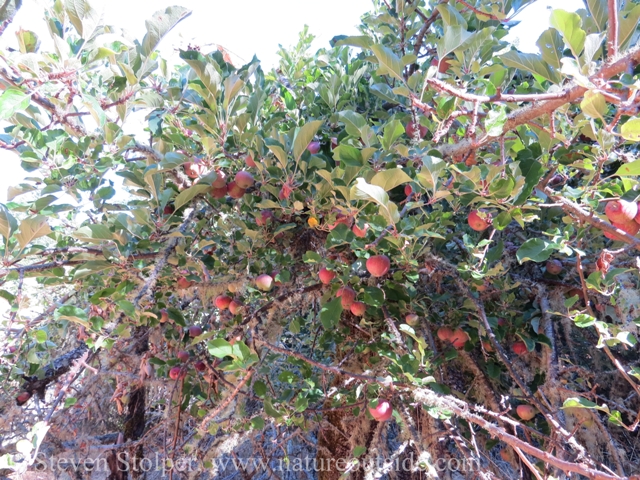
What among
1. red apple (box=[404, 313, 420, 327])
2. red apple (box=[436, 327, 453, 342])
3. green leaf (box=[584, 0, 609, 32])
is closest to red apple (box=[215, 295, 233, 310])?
red apple (box=[404, 313, 420, 327])

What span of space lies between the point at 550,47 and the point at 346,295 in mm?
887

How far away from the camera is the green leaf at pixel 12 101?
0.83 meters

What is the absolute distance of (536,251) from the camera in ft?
3.22

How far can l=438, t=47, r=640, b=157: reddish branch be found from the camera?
0.71m

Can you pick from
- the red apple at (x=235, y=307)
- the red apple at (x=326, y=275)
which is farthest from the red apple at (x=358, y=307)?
the red apple at (x=235, y=307)

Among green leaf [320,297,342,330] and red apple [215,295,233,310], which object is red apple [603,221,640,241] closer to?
green leaf [320,297,342,330]

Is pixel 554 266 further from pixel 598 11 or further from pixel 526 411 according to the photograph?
pixel 598 11

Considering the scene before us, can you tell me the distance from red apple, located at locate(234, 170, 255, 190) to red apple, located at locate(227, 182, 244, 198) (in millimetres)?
38

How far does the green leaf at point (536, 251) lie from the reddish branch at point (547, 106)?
28 cm

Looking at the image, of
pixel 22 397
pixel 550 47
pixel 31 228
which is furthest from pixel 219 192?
pixel 22 397

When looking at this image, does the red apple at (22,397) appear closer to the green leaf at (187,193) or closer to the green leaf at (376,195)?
the green leaf at (187,193)

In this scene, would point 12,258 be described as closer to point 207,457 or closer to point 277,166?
point 277,166

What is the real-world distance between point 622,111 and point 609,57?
0.16 m

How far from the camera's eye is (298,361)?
1576 millimetres
